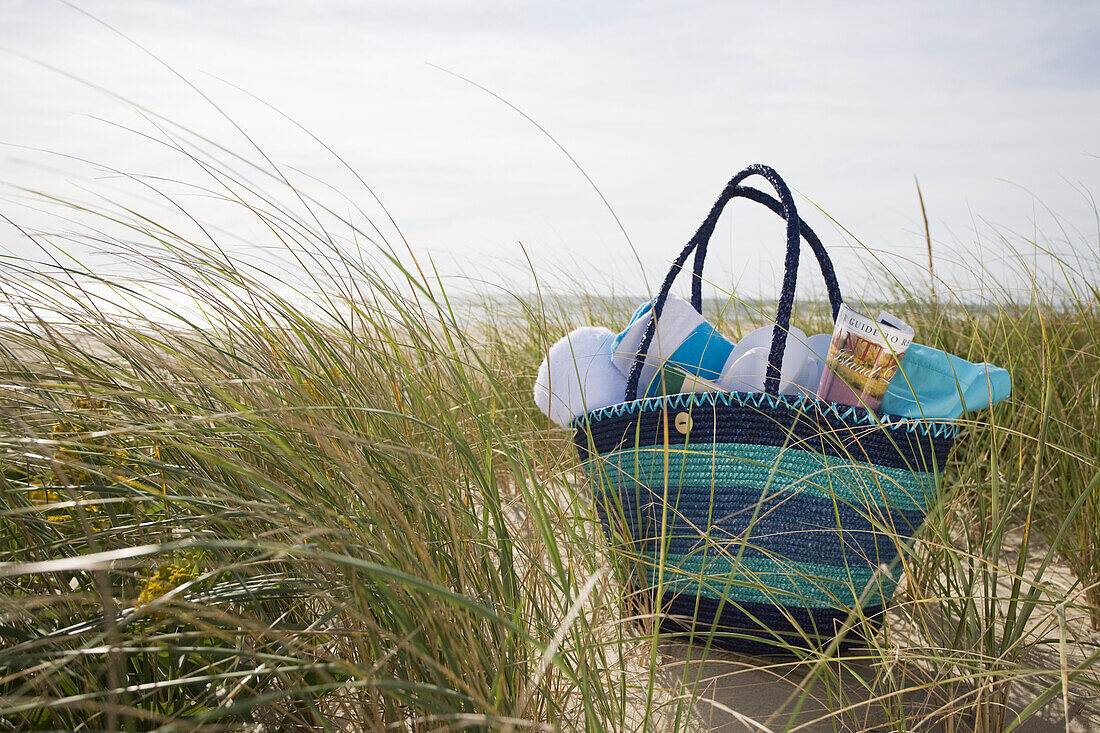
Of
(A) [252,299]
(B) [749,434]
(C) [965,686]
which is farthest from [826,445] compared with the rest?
(A) [252,299]

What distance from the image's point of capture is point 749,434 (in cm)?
153

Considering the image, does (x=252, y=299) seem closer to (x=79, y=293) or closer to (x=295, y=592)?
(x=79, y=293)

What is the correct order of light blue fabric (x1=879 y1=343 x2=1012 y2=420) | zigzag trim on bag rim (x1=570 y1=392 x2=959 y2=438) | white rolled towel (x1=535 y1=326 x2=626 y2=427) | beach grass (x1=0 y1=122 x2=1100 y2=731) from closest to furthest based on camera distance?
beach grass (x1=0 y1=122 x2=1100 y2=731) < zigzag trim on bag rim (x1=570 y1=392 x2=959 y2=438) < light blue fabric (x1=879 y1=343 x2=1012 y2=420) < white rolled towel (x1=535 y1=326 x2=626 y2=427)

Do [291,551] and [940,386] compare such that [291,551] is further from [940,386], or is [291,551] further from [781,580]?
[940,386]

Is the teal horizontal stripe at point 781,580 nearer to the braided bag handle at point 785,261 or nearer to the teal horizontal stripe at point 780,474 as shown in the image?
the teal horizontal stripe at point 780,474

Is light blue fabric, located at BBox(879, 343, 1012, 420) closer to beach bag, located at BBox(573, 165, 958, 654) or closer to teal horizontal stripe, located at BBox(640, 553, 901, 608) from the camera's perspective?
beach bag, located at BBox(573, 165, 958, 654)

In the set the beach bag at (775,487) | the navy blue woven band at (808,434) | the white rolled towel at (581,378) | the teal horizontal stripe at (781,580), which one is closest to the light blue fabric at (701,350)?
the white rolled towel at (581,378)

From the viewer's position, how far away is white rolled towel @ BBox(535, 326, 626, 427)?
1811 mm

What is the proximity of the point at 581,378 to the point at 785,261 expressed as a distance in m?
0.53

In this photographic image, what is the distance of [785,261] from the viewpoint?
5.37 feet

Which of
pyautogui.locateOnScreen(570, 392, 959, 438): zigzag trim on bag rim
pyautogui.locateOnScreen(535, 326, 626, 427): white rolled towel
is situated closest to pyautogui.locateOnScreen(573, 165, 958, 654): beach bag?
pyautogui.locateOnScreen(570, 392, 959, 438): zigzag trim on bag rim

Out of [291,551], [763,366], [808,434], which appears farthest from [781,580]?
[291,551]

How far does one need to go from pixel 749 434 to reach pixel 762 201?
0.53 meters

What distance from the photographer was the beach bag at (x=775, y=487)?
1.48 meters
